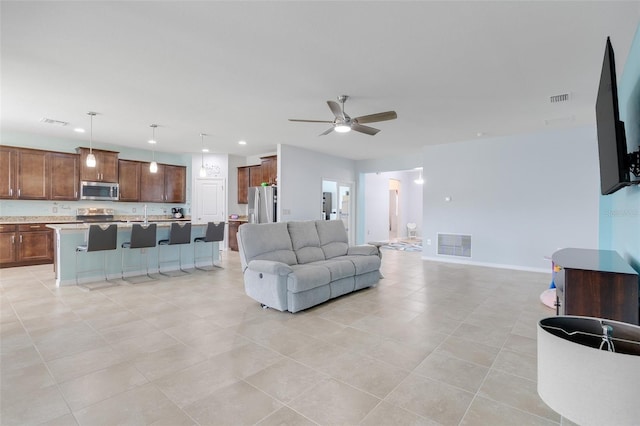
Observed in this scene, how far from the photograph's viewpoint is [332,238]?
5.35 metres

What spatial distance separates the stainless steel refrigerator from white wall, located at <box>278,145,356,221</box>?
329 mm

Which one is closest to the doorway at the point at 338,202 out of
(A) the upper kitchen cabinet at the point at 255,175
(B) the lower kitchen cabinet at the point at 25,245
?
(A) the upper kitchen cabinet at the point at 255,175

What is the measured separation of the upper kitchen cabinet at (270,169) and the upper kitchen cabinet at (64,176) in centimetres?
419

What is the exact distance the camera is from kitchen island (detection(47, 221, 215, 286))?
16.5ft

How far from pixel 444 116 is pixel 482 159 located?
234cm

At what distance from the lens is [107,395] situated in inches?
84.3

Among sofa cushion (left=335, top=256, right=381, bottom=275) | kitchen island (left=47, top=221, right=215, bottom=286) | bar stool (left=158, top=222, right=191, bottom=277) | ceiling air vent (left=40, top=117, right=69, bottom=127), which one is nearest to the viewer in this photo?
sofa cushion (left=335, top=256, right=381, bottom=275)

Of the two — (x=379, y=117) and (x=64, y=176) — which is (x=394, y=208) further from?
(x=64, y=176)

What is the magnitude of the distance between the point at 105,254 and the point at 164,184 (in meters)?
3.40

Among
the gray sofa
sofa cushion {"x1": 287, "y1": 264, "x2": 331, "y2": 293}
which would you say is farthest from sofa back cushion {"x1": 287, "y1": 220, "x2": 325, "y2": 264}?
sofa cushion {"x1": 287, "y1": 264, "x2": 331, "y2": 293}

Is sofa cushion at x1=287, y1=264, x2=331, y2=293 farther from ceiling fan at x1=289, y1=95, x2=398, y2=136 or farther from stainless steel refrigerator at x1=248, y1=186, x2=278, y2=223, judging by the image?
stainless steel refrigerator at x1=248, y1=186, x2=278, y2=223

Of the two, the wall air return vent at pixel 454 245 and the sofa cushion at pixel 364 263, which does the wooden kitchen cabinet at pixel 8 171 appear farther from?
the wall air return vent at pixel 454 245

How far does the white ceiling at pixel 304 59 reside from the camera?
8.01 feet

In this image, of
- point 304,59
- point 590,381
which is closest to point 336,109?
point 304,59
